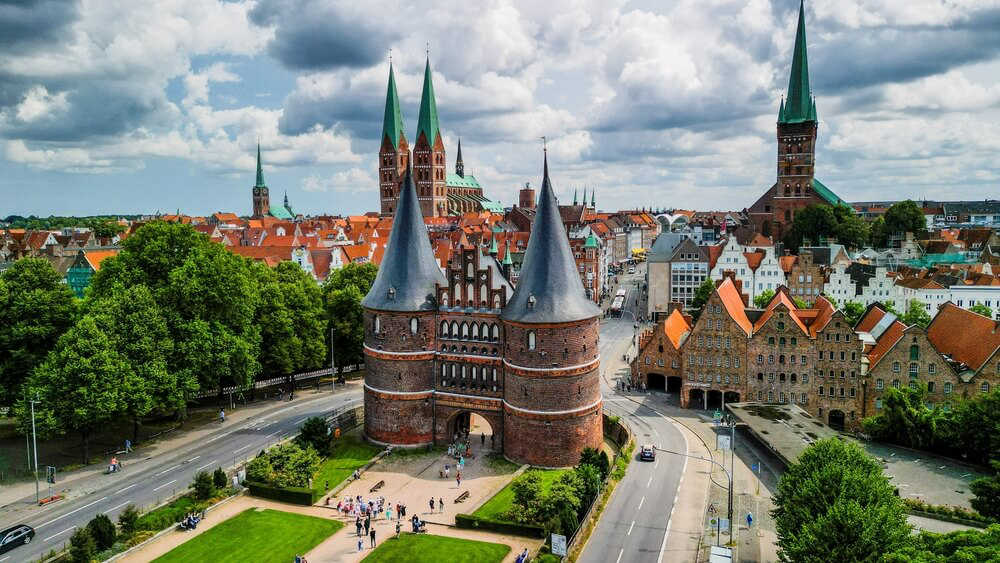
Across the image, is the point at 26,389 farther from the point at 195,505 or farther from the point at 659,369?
the point at 659,369

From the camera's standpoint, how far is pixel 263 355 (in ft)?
216

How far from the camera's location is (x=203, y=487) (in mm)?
43812

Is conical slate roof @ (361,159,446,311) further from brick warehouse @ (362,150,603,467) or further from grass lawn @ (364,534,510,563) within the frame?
grass lawn @ (364,534,510,563)

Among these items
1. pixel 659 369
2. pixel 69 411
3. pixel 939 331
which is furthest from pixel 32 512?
pixel 939 331

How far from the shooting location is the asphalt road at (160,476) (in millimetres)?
39719

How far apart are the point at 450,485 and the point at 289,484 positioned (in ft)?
33.9

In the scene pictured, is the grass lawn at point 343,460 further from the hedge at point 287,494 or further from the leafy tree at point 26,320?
the leafy tree at point 26,320

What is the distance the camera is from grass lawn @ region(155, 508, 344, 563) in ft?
123

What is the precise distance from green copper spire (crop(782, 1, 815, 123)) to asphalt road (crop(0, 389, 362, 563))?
10660 centimetres

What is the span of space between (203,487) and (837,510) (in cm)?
3562

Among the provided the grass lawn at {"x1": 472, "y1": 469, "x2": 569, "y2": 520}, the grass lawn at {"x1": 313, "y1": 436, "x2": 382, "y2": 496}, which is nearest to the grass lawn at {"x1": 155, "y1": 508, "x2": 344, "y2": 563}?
the grass lawn at {"x1": 313, "y1": 436, "x2": 382, "y2": 496}

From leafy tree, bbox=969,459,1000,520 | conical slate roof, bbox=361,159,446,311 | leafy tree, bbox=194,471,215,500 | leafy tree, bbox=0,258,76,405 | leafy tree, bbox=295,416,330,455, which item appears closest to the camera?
leafy tree, bbox=969,459,1000,520

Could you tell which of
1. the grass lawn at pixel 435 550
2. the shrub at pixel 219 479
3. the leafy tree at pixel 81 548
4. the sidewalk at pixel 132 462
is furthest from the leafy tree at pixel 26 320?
the grass lawn at pixel 435 550

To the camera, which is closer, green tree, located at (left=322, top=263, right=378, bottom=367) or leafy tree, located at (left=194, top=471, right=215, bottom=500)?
leafy tree, located at (left=194, top=471, right=215, bottom=500)
